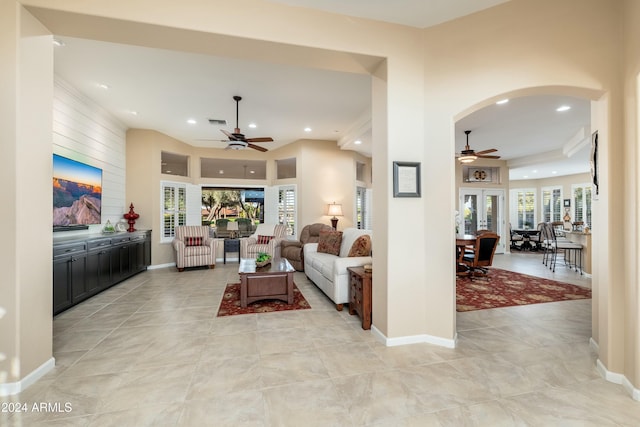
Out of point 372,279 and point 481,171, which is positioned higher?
point 481,171

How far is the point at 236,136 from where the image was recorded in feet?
15.4

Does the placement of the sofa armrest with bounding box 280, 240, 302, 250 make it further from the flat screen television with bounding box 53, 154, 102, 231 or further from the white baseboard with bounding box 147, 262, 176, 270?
the flat screen television with bounding box 53, 154, 102, 231

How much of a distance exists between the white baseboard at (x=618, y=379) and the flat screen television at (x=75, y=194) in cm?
638

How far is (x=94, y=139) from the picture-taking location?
503cm

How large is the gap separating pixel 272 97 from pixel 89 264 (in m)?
3.85

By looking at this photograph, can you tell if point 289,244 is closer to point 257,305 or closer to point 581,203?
point 257,305

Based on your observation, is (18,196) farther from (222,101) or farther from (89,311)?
(222,101)

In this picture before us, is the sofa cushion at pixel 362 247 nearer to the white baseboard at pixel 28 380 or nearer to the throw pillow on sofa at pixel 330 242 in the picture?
the throw pillow on sofa at pixel 330 242

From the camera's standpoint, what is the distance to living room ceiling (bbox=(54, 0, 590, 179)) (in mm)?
3207

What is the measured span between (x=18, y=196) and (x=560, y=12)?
459cm

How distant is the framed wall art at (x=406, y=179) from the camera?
104 inches

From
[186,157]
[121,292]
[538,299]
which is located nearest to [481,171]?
[538,299]

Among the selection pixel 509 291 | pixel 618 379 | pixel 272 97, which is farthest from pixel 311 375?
pixel 272 97

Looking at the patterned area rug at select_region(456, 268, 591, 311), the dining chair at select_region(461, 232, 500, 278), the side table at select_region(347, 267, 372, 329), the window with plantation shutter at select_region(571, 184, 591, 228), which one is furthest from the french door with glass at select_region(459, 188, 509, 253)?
the side table at select_region(347, 267, 372, 329)
